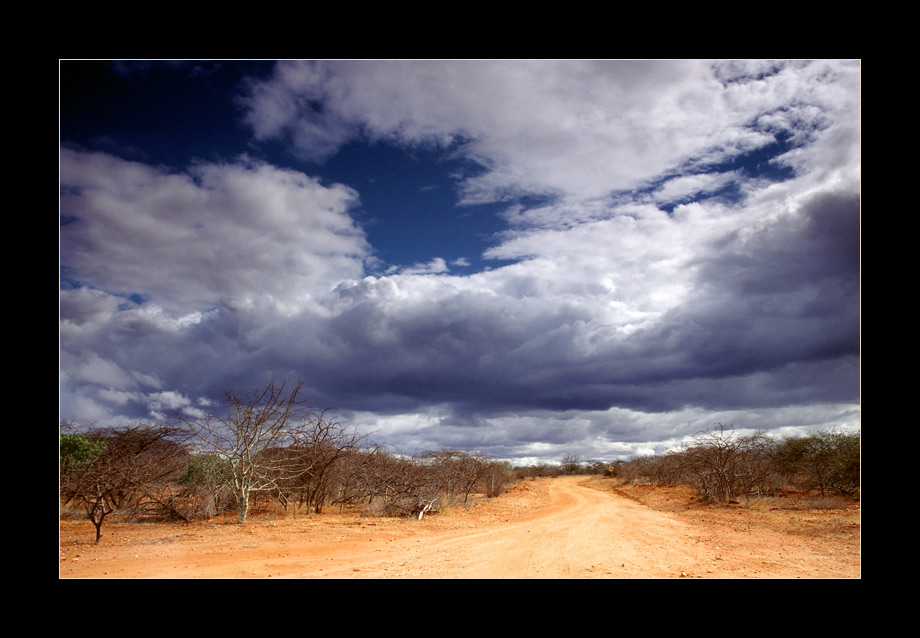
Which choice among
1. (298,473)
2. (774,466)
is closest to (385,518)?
(298,473)

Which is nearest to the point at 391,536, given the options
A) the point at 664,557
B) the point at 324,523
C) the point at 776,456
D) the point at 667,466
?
the point at 324,523

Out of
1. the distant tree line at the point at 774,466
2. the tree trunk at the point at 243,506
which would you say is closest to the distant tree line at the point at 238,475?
the tree trunk at the point at 243,506

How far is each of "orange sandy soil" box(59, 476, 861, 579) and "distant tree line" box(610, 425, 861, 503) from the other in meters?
4.98

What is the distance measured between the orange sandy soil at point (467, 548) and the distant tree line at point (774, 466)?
4982 millimetres

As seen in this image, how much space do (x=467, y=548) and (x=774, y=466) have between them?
20.1 m

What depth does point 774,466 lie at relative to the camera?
2398 centimetres

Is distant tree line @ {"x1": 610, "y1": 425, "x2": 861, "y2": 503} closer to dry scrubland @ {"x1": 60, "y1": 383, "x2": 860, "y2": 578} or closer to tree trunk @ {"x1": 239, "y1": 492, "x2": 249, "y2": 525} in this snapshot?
dry scrubland @ {"x1": 60, "y1": 383, "x2": 860, "y2": 578}

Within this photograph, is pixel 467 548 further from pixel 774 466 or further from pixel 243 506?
pixel 774 466

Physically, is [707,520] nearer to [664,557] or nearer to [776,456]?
[664,557]

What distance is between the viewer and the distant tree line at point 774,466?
20578 millimetres

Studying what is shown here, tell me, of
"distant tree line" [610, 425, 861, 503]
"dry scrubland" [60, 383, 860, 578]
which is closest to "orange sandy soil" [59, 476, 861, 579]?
"dry scrubland" [60, 383, 860, 578]

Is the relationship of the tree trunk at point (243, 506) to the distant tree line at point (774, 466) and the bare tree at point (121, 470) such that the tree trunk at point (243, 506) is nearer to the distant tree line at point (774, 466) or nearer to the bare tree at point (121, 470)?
the bare tree at point (121, 470)

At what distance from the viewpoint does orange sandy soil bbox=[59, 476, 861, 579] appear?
25.7ft
